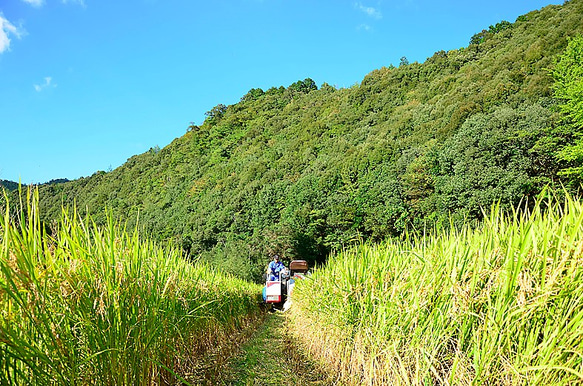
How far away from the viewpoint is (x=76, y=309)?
173cm

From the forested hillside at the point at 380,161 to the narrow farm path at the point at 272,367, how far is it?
156 cm

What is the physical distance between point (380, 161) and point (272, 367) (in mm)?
31918

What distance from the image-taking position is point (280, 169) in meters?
51.6

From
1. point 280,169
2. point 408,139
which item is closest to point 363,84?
point 280,169

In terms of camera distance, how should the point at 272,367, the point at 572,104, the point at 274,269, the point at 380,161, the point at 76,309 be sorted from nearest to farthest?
the point at 76,309
the point at 272,367
the point at 274,269
the point at 572,104
the point at 380,161

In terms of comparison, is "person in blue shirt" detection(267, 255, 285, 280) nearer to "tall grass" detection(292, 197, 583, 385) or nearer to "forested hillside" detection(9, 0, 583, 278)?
"forested hillside" detection(9, 0, 583, 278)

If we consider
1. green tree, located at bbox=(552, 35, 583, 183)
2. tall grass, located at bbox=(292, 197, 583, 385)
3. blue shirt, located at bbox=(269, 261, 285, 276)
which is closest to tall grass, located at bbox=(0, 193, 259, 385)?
tall grass, located at bbox=(292, 197, 583, 385)

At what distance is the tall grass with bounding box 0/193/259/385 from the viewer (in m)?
1.48

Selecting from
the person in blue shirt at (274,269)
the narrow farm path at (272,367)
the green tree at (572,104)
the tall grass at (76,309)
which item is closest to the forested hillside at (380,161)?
the green tree at (572,104)

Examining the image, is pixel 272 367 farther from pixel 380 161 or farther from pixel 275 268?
pixel 380 161

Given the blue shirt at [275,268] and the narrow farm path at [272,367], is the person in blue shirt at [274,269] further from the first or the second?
the narrow farm path at [272,367]

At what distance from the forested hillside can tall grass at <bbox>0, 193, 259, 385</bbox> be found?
0.31 metres

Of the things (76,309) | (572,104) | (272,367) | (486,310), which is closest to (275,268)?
(272,367)

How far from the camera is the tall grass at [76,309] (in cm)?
148
